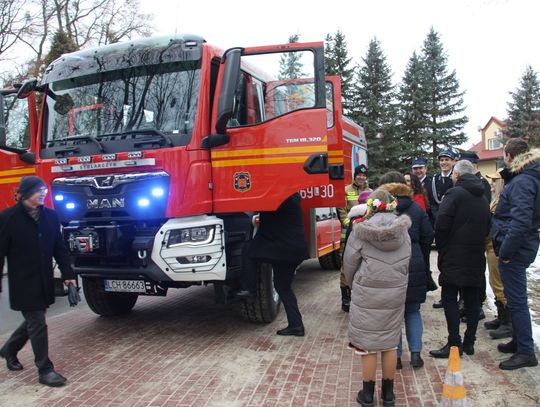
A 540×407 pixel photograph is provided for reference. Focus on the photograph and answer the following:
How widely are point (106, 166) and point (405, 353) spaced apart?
3613 mm

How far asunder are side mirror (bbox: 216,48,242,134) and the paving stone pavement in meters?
2.46

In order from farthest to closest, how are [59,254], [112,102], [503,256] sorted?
[112,102] → [59,254] → [503,256]

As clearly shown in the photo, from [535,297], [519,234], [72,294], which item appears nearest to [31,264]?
[72,294]

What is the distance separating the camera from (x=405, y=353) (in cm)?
485

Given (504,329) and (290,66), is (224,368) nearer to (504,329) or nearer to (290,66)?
(504,329)

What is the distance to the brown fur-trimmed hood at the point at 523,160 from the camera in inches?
168

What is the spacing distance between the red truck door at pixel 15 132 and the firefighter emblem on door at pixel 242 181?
2.65 m

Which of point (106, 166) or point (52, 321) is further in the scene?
point (52, 321)

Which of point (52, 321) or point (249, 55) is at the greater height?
point (249, 55)

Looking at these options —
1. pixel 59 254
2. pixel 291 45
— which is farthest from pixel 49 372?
pixel 291 45

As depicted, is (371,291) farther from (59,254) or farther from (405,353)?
(59,254)

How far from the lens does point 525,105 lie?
38.7 metres

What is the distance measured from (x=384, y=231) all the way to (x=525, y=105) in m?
41.1

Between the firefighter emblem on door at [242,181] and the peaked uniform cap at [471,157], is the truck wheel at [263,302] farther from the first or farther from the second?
the peaked uniform cap at [471,157]
